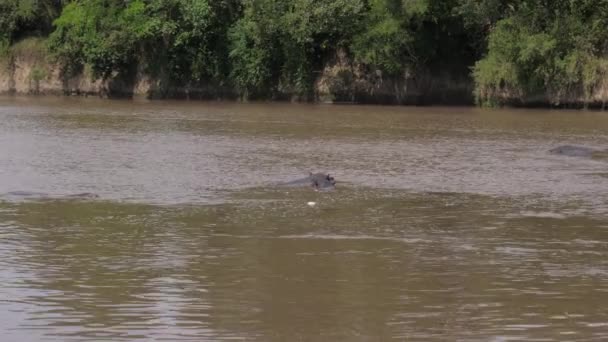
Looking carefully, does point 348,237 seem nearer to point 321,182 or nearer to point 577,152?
point 321,182

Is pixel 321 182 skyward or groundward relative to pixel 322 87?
groundward

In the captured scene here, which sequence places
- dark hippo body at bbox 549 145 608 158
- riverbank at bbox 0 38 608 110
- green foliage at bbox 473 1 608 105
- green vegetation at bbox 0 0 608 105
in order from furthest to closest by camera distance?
1. riverbank at bbox 0 38 608 110
2. green vegetation at bbox 0 0 608 105
3. green foliage at bbox 473 1 608 105
4. dark hippo body at bbox 549 145 608 158

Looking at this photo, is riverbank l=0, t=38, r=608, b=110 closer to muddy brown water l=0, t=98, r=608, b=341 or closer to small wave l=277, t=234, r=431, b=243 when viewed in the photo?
muddy brown water l=0, t=98, r=608, b=341

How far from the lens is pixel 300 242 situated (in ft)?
36.6

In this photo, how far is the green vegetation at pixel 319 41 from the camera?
4000cm

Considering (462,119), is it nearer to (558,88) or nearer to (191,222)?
(558,88)

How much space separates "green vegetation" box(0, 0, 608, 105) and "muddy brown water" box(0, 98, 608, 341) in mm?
16466

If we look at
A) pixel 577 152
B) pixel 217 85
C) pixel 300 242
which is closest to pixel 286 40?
pixel 217 85

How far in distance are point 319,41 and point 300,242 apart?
36742 millimetres

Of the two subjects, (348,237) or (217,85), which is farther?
(217,85)

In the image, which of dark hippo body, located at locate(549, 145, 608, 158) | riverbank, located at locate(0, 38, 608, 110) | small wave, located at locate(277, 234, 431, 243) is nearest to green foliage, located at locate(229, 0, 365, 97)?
riverbank, located at locate(0, 38, 608, 110)

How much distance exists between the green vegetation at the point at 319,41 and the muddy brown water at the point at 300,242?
1647 cm

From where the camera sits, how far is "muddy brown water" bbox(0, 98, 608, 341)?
7.71 m

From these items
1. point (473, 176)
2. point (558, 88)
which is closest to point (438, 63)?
point (558, 88)
